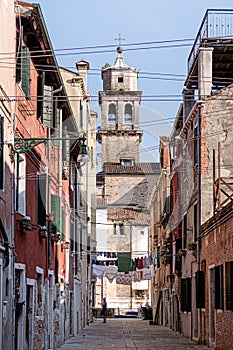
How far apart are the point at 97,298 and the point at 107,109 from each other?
785 inches

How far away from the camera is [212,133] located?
27812mm

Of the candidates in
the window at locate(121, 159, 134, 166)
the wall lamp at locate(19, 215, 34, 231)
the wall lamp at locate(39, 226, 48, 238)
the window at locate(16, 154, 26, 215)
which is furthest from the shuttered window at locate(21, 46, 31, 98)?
the window at locate(121, 159, 134, 166)

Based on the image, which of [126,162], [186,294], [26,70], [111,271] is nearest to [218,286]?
[186,294]

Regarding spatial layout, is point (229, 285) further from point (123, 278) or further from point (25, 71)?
point (123, 278)

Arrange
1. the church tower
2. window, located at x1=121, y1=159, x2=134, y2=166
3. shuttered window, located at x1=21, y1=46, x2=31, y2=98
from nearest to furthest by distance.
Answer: shuttered window, located at x1=21, y1=46, x2=31, y2=98 < the church tower < window, located at x1=121, y1=159, x2=134, y2=166

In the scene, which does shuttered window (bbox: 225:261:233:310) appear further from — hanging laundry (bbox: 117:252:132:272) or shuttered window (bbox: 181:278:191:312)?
hanging laundry (bbox: 117:252:132:272)

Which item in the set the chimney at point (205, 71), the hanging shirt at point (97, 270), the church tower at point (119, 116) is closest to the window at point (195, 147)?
the chimney at point (205, 71)

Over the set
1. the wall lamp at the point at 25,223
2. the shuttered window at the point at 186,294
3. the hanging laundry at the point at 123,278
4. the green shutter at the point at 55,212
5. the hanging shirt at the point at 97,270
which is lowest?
the shuttered window at the point at 186,294

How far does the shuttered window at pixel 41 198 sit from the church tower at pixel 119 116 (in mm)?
52454

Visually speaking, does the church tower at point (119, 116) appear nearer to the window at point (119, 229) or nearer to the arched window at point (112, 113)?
the arched window at point (112, 113)

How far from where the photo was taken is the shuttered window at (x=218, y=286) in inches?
870

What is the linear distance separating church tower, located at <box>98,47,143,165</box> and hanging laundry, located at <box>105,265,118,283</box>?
53.9 ft

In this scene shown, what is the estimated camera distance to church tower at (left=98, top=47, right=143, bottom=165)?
246 ft

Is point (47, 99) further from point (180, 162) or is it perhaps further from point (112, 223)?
point (112, 223)
